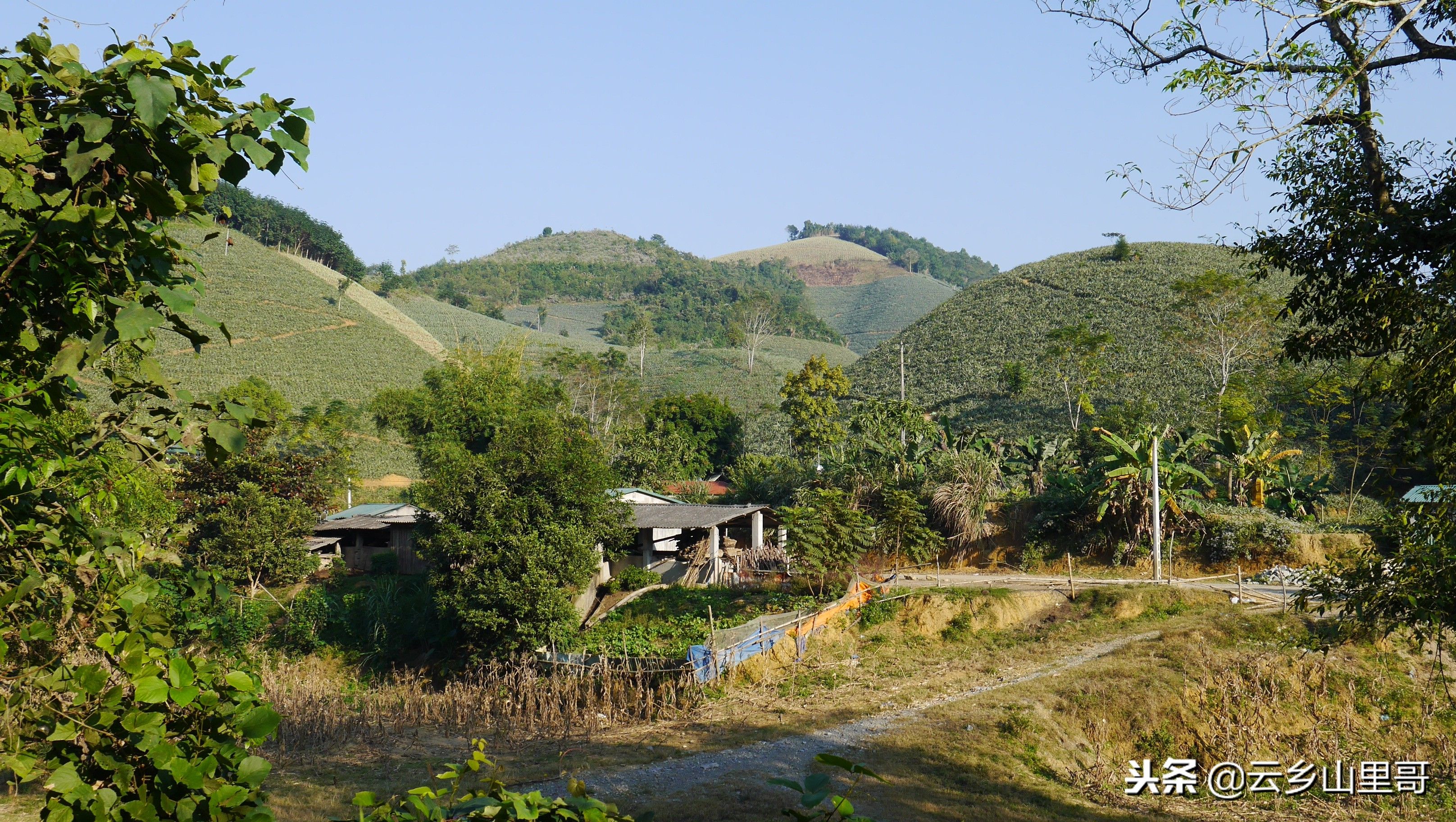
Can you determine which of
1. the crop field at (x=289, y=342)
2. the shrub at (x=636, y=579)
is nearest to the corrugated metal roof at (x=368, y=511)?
the shrub at (x=636, y=579)

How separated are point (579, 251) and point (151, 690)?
191m

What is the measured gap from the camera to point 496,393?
3875 centimetres

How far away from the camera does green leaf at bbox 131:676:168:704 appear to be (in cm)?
245

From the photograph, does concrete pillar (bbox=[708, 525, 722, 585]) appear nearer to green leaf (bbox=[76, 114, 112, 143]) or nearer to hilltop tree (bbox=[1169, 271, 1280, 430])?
hilltop tree (bbox=[1169, 271, 1280, 430])

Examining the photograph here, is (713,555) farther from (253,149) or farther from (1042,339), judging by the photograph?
(1042,339)

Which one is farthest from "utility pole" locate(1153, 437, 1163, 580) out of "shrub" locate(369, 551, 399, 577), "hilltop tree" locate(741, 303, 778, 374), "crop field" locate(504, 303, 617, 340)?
"crop field" locate(504, 303, 617, 340)

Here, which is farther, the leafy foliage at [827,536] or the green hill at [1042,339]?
the green hill at [1042,339]

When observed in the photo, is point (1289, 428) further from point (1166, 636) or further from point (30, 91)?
point (30, 91)

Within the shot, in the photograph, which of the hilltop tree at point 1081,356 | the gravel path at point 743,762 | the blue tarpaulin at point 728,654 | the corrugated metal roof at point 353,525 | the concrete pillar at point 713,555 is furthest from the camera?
the hilltop tree at point 1081,356

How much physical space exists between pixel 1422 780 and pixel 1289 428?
27.8m

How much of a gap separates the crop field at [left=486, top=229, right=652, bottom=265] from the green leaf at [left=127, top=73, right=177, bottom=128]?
17367cm

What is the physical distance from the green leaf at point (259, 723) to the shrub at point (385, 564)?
27210 millimetres

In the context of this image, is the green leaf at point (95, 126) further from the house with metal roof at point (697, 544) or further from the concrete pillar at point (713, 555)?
the concrete pillar at point (713, 555)

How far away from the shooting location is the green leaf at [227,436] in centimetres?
238
